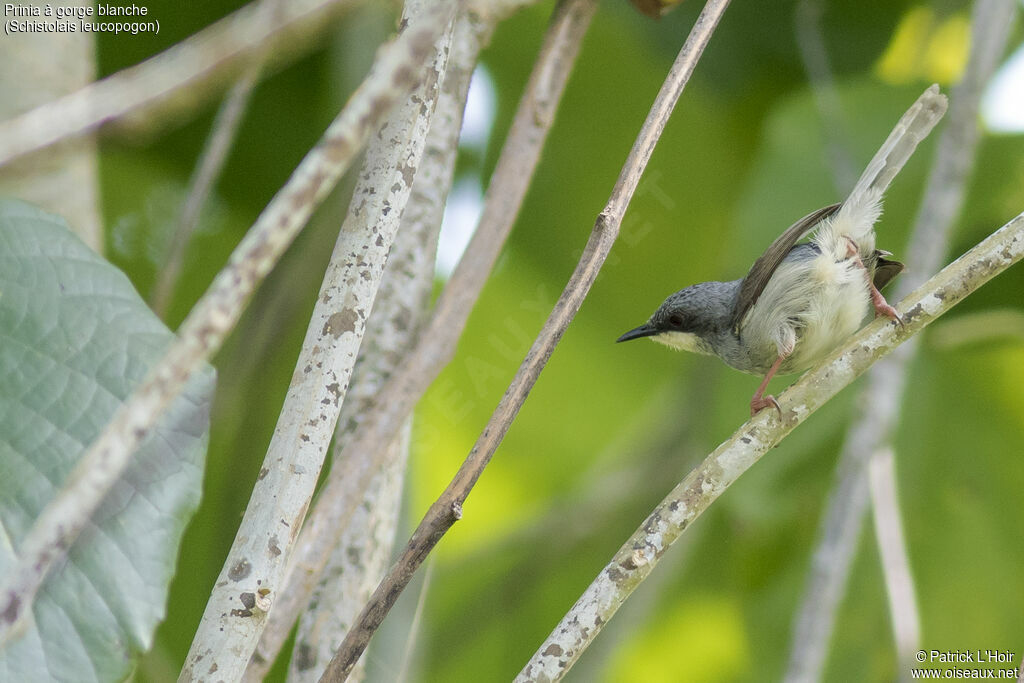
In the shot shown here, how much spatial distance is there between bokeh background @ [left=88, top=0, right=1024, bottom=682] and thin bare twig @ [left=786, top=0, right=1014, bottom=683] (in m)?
0.43

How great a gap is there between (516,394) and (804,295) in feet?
4.40

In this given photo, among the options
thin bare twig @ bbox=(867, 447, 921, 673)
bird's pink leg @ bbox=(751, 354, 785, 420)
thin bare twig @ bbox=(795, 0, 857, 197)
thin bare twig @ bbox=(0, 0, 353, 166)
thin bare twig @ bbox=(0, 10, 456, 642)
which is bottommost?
thin bare twig @ bbox=(867, 447, 921, 673)

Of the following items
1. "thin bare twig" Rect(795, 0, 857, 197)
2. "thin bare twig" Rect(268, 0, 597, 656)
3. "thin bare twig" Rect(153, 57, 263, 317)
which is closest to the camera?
"thin bare twig" Rect(268, 0, 597, 656)

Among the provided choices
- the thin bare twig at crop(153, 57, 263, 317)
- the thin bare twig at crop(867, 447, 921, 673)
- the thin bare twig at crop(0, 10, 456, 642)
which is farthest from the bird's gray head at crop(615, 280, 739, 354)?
the thin bare twig at crop(0, 10, 456, 642)

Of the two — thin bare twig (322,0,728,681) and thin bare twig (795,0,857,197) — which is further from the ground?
thin bare twig (795,0,857,197)

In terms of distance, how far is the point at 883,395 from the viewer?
68.1 inches

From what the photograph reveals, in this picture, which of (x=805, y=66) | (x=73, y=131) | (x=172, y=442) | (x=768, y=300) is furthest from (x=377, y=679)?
(x=805, y=66)

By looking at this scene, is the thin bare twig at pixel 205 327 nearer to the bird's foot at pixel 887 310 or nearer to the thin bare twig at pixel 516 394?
the thin bare twig at pixel 516 394

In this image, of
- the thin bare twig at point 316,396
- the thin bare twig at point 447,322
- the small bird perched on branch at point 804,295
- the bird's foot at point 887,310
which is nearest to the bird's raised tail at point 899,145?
the small bird perched on branch at point 804,295

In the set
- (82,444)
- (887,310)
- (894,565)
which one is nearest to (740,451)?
(887,310)

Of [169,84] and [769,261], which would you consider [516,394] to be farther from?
[769,261]

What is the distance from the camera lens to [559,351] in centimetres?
269

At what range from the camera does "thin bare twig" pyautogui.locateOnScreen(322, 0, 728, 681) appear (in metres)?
0.86

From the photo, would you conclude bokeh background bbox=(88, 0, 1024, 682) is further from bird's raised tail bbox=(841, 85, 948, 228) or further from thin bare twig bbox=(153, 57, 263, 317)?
thin bare twig bbox=(153, 57, 263, 317)
